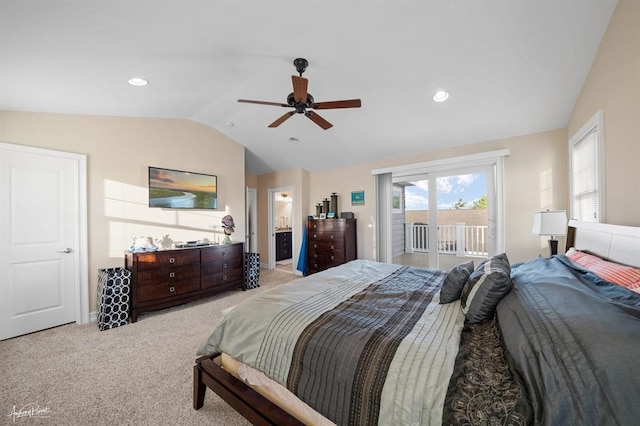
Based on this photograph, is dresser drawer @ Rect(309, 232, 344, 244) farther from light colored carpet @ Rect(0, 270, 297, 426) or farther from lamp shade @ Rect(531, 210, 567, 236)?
lamp shade @ Rect(531, 210, 567, 236)

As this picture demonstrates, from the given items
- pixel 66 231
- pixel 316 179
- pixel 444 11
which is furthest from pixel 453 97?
pixel 66 231

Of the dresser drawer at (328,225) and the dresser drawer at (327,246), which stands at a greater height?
the dresser drawer at (328,225)

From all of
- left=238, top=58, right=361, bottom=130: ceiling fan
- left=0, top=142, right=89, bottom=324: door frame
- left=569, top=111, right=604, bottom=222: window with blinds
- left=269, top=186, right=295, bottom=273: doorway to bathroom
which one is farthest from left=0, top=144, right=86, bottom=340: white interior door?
left=569, top=111, right=604, bottom=222: window with blinds

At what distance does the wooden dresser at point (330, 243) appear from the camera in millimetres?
4852

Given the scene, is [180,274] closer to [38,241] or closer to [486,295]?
[38,241]

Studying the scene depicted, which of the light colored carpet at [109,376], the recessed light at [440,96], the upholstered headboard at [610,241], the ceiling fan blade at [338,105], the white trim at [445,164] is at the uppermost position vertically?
the recessed light at [440,96]

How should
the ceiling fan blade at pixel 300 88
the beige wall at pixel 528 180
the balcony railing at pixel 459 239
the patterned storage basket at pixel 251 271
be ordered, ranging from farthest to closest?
the balcony railing at pixel 459 239
the patterned storage basket at pixel 251 271
the beige wall at pixel 528 180
the ceiling fan blade at pixel 300 88

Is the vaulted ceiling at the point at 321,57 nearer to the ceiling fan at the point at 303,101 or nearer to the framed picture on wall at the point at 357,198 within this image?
the ceiling fan at the point at 303,101

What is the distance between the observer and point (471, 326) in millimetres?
1343

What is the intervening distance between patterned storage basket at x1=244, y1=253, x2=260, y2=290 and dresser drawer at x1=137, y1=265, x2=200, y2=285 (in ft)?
2.96

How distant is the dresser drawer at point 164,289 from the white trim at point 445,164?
12.0 ft

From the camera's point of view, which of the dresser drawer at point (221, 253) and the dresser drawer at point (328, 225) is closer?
the dresser drawer at point (221, 253)

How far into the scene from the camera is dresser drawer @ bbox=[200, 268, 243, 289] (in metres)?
3.78

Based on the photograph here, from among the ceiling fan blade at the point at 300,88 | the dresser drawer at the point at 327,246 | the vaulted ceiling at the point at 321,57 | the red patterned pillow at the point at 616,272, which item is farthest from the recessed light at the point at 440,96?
the dresser drawer at the point at 327,246
